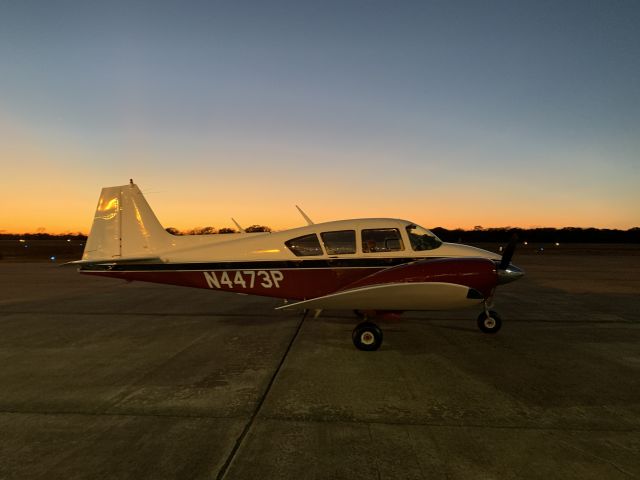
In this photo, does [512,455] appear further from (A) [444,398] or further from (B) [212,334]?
(B) [212,334]

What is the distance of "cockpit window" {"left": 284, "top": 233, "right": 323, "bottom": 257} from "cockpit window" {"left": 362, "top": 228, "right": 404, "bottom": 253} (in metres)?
0.93

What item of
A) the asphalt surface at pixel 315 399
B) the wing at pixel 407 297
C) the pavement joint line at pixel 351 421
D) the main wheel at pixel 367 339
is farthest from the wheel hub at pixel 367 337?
the pavement joint line at pixel 351 421

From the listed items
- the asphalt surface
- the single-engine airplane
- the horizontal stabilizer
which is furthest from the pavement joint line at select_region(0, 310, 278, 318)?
the horizontal stabilizer

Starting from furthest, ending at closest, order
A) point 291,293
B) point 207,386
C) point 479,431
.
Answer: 1. point 291,293
2. point 207,386
3. point 479,431

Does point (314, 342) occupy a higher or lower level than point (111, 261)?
lower

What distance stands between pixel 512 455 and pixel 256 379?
308 centimetres

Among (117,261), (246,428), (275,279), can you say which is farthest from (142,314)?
(246,428)

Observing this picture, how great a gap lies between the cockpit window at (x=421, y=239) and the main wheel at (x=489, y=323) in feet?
6.06

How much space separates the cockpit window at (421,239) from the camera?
678cm

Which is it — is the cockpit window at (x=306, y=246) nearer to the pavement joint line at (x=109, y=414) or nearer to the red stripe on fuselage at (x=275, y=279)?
the red stripe on fuselage at (x=275, y=279)

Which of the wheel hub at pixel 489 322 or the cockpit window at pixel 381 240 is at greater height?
the cockpit window at pixel 381 240

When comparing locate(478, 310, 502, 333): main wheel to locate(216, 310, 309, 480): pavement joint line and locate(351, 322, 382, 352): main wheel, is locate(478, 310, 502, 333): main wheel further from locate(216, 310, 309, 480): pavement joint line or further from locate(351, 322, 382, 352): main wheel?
locate(216, 310, 309, 480): pavement joint line

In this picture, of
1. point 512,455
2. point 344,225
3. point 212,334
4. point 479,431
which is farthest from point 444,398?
point 212,334

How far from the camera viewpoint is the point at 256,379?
4.70 metres
